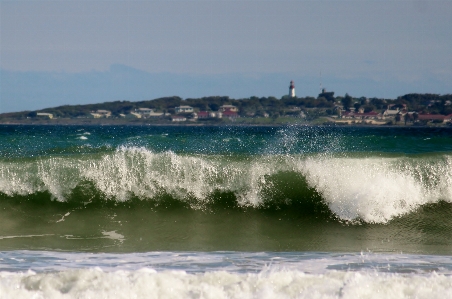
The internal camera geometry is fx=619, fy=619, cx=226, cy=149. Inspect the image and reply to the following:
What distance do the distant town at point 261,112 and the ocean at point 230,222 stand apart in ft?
146

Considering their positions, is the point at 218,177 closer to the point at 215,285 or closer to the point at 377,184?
the point at 377,184

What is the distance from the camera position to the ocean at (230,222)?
6824 mm

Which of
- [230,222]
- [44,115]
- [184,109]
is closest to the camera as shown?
[230,222]

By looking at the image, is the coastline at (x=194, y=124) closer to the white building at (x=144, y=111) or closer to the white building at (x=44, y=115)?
the white building at (x=44, y=115)

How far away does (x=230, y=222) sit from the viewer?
1155cm

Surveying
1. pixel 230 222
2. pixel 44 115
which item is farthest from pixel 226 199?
pixel 44 115

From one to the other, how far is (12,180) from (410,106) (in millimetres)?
54283

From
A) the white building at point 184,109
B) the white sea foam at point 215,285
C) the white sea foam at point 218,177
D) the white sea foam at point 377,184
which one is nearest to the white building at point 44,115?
the white building at point 184,109

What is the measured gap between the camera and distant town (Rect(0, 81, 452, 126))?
59.7 m

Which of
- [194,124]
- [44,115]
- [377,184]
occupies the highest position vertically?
[377,184]

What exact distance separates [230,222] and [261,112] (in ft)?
183

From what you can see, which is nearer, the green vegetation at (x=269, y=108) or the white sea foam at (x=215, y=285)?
the white sea foam at (x=215, y=285)

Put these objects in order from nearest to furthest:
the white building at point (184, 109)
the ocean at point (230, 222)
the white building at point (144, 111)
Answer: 1. the ocean at point (230, 222)
2. the white building at point (184, 109)
3. the white building at point (144, 111)

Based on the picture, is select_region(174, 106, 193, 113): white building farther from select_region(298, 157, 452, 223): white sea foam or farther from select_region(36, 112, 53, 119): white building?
select_region(298, 157, 452, 223): white sea foam
